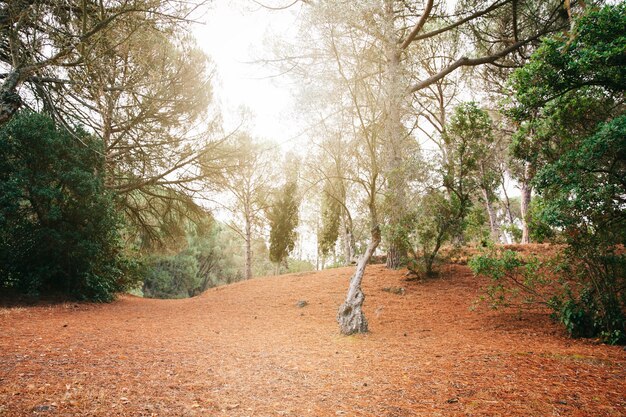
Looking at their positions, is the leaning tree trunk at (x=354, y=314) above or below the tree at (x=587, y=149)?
below

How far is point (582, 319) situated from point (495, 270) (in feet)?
4.32

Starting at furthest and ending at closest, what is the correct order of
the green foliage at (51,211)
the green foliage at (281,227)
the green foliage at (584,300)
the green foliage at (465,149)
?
the green foliage at (281,227) → the green foliage at (51,211) → the green foliage at (465,149) → the green foliage at (584,300)

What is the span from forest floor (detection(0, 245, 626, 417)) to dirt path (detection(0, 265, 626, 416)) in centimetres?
1

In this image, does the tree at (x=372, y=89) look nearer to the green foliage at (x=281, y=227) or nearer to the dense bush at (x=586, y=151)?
the dense bush at (x=586, y=151)

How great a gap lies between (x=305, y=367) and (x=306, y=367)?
0.01 meters

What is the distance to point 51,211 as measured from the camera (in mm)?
7844

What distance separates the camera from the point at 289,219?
1869 cm

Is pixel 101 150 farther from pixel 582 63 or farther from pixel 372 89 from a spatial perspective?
pixel 582 63

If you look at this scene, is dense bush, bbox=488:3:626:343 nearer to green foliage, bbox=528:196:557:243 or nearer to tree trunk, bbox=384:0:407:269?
green foliage, bbox=528:196:557:243

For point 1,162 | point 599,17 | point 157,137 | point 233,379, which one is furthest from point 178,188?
point 599,17

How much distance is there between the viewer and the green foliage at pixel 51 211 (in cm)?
773

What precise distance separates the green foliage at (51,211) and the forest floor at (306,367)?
176 centimetres

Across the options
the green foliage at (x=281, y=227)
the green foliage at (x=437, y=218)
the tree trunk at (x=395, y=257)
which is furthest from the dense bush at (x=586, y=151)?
the green foliage at (x=281, y=227)

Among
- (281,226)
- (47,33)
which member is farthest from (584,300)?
(281,226)
